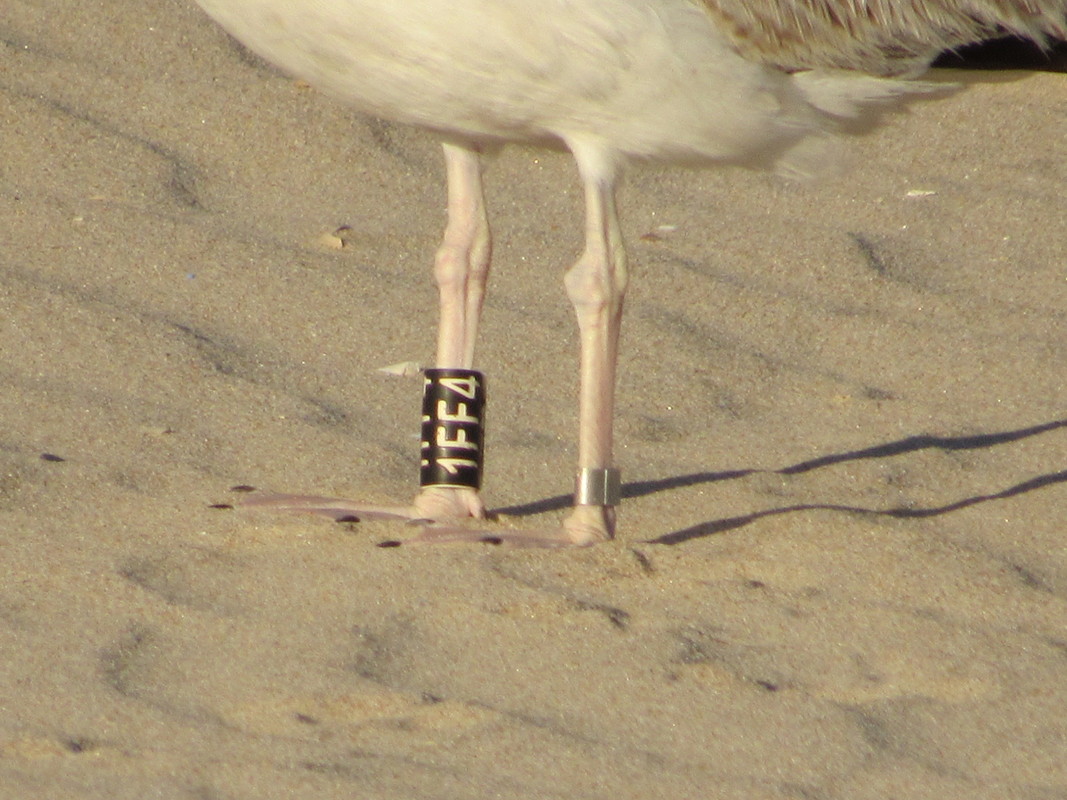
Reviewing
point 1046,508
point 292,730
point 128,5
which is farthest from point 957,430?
point 128,5

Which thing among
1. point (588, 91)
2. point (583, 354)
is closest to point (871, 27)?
point (588, 91)

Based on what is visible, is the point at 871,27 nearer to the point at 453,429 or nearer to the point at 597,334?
the point at 597,334

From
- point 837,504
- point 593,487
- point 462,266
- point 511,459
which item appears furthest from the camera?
point 511,459

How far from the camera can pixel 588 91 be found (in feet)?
12.7

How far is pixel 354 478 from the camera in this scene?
4.67 metres

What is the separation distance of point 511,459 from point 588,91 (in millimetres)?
1370

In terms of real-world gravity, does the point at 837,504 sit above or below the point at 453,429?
below

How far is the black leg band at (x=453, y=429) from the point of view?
4270mm

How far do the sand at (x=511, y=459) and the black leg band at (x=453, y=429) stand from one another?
0.23m

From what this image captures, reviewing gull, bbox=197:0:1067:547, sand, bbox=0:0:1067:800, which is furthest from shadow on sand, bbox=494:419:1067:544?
gull, bbox=197:0:1067:547

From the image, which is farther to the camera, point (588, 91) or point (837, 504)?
point (837, 504)

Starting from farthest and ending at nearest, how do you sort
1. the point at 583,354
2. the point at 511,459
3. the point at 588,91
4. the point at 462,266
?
the point at 511,459 < the point at 462,266 < the point at 583,354 < the point at 588,91

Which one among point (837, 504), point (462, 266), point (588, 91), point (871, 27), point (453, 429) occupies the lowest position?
point (837, 504)

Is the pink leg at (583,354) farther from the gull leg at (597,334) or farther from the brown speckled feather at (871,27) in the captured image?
the brown speckled feather at (871,27)
